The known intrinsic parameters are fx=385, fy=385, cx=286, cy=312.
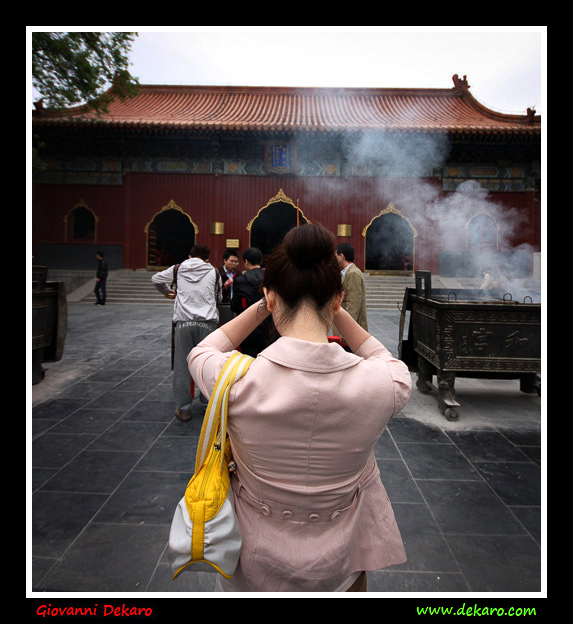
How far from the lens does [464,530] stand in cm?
223

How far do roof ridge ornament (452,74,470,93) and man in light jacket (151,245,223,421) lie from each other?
55.2 feet

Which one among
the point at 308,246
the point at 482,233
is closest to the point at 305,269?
the point at 308,246

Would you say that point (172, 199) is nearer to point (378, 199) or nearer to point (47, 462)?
point (378, 199)

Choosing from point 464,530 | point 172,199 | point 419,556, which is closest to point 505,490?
point 464,530

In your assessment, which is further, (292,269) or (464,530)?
(464,530)

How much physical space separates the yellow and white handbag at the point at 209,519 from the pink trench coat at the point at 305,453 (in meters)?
0.05

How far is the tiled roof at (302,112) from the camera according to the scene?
40.5 ft

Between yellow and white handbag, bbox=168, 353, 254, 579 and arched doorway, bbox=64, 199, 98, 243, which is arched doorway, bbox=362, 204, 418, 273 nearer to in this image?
arched doorway, bbox=64, 199, 98, 243

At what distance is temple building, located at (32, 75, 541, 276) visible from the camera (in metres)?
13.4

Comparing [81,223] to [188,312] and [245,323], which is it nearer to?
[188,312]

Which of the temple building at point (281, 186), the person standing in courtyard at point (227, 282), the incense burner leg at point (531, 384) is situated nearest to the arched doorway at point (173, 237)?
the temple building at point (281, 186)

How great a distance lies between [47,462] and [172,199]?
12.5 metres

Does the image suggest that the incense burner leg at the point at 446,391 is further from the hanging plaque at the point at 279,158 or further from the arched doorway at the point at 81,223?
the arched doorway at the point at 81,223

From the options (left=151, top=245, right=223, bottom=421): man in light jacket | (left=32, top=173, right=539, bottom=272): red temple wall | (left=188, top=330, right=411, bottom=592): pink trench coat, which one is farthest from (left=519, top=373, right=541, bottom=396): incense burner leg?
(left=32, top=173, right=539, bottom=272): red temple wall
